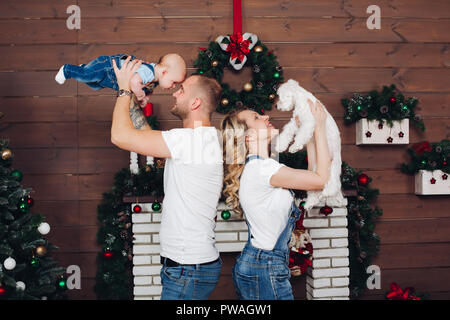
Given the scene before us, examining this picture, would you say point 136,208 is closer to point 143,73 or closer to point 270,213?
point 143,73

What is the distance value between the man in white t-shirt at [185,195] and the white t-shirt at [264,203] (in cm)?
13

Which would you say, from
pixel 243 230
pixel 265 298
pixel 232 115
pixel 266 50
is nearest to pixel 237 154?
pixel 232 115

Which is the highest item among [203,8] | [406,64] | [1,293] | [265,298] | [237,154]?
[203,8]

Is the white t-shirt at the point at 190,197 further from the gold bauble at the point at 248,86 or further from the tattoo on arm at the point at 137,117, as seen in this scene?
the gold bauble at the point at 248,86

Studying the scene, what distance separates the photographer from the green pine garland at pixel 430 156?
9.05 ft

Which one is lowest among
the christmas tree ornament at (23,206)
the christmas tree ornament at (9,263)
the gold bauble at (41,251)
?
the christmas tree ornament at (9,263)

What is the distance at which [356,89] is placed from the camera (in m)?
2.94

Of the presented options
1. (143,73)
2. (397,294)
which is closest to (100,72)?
(143,73)

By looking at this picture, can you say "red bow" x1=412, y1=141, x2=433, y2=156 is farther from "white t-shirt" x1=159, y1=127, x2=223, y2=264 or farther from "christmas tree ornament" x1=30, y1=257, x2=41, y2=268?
"christmas tree ornament" x1=30, y1=257, x2=41, y2=268

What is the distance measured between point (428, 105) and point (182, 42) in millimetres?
1912

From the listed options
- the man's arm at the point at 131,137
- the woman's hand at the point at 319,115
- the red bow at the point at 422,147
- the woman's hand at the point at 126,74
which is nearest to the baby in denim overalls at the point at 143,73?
the woman's hand at the point at 126,74

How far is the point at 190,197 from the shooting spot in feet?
4.92

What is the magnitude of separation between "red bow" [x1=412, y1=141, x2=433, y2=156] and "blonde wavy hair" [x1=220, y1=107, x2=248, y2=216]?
5.59 feet

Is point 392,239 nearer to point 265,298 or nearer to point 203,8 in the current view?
point 265,298
